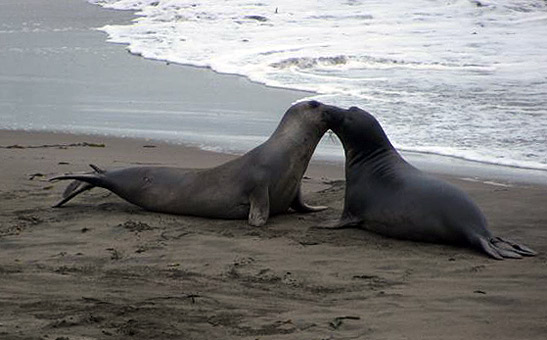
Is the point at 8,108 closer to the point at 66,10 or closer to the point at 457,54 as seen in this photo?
the point at 457,54

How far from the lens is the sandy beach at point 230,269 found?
157 inches

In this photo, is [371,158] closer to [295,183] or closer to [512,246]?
[295,183]

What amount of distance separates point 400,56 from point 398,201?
965 centimetres

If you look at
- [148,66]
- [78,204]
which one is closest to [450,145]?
[78,204]

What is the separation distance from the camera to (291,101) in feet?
38.0

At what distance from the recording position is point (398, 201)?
6355mm

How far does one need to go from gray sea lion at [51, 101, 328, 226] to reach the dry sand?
120 millimetres

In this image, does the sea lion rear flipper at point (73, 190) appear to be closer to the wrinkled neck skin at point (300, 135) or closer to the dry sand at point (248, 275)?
the dry sand at point (248, 275)

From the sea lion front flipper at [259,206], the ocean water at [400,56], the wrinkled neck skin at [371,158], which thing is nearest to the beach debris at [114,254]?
the sea lion front flipper at [259,206]

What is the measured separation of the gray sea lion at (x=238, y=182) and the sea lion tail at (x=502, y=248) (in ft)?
4.74

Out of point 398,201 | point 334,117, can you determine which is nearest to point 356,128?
point 334,117

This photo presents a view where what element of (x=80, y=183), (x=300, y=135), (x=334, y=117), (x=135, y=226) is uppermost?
(x=334, y=117)

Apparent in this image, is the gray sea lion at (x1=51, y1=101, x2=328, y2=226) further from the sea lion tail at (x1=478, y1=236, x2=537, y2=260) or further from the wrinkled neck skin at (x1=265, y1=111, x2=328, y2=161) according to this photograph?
the sea lion tail at (x1=478, y1=236, x2=537, y2=260)

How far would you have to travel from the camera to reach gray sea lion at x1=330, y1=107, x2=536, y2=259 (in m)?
5.96
